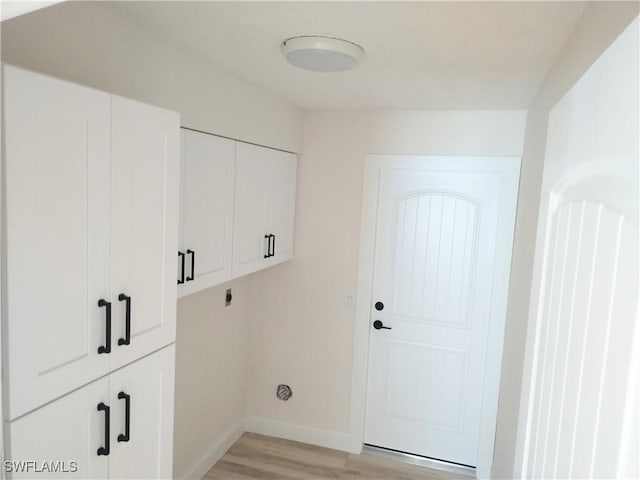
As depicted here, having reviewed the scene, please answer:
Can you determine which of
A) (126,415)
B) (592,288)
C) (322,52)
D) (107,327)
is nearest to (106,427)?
(126,415)

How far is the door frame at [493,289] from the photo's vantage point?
9.48ft

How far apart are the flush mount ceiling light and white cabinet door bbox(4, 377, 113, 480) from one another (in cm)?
130

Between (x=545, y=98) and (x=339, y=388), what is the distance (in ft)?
7.61

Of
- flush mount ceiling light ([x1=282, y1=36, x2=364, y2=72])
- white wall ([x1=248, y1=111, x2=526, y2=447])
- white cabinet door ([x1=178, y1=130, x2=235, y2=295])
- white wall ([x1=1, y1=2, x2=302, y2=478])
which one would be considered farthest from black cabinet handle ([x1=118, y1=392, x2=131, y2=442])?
white wall ([x1=248, y1=111, x2=526, y2=447])

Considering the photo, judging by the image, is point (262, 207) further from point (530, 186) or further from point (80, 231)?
point (80, 231)

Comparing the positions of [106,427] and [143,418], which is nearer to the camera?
[106,427]

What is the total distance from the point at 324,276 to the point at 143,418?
6.47 ft

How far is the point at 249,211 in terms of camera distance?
2594 millimetres

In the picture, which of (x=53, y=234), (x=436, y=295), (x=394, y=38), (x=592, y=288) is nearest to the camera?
(x=592, y=288)

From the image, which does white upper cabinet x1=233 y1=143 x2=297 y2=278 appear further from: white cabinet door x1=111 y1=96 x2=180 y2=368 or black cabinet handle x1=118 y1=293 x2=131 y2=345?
black cabinet handle x1=118 y1=293 x2=131 y2=345

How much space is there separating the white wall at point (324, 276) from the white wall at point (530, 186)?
0.58 metres

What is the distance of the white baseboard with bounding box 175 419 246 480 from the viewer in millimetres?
2832

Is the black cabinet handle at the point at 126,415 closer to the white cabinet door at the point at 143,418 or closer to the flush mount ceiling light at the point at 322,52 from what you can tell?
the white cabinet door at the point at 143,418

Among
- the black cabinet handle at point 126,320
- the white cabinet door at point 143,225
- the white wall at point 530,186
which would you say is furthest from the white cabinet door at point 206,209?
the white wall at point 530,186
